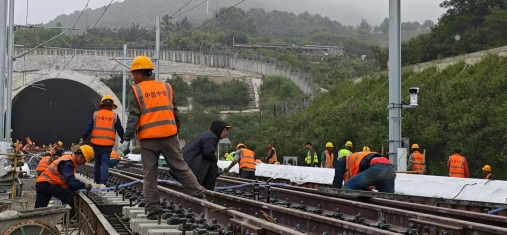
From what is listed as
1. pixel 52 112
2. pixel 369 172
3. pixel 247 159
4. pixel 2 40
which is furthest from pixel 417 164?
pixel 52 112

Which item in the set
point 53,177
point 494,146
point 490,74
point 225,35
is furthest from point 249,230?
point 225,35

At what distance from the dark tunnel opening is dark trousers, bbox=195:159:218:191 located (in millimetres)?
51263

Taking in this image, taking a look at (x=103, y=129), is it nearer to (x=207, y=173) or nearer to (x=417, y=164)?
(x=207, y=173)

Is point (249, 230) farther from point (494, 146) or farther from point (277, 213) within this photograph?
point (494, 146)

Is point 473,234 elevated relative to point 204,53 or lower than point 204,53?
lower

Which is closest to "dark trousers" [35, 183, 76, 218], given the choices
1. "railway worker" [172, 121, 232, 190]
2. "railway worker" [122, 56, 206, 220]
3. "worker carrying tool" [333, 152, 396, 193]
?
"railway worker" [172, 121, 232, 190]

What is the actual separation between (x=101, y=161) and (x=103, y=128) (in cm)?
69

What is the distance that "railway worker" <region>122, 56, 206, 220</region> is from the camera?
9.02 meters

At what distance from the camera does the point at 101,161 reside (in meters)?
14.7

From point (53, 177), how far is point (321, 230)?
224 inches

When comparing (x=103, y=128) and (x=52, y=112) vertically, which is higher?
(x=52, y=112)

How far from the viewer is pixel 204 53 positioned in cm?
11906

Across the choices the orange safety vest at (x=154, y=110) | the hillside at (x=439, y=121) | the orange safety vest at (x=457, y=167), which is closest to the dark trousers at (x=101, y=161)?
the orange safety vest at (x=154, y=110)

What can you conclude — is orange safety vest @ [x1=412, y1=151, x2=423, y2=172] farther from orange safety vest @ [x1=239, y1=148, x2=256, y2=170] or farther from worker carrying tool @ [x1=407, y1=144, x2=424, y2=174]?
orange safety vest @ [x1=239, y1=148, x2=256, y2=170]
